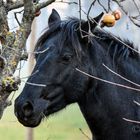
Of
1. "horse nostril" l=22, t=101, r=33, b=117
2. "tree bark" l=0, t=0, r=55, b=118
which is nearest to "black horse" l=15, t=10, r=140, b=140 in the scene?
"horse nostril" l=22, t=101, r=33, b=117

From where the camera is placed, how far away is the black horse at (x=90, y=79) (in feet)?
9.58

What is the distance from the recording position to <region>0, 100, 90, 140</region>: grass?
4.91 metres

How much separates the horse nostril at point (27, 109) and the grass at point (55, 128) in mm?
1973

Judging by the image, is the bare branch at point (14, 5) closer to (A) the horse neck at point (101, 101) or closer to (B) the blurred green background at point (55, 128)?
(A) the horse neck at point (101, 101)

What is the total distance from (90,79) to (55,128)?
2154mm

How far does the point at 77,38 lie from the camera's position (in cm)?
301

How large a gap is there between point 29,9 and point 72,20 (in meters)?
0.98

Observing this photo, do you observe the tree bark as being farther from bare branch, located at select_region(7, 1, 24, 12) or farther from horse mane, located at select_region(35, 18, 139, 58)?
horse mane, located at select_region(35, 18, 139, 58)

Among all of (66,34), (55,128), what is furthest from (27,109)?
(55,128)

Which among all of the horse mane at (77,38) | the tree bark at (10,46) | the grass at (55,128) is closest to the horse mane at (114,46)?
the horse mane at (77,38)

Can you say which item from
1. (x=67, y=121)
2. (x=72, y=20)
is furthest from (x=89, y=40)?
(x=67, y=121)

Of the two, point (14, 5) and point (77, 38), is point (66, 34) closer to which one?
point (77, 38)

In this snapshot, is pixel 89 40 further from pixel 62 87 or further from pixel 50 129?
pixel 50 129

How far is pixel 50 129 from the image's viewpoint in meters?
5.13
